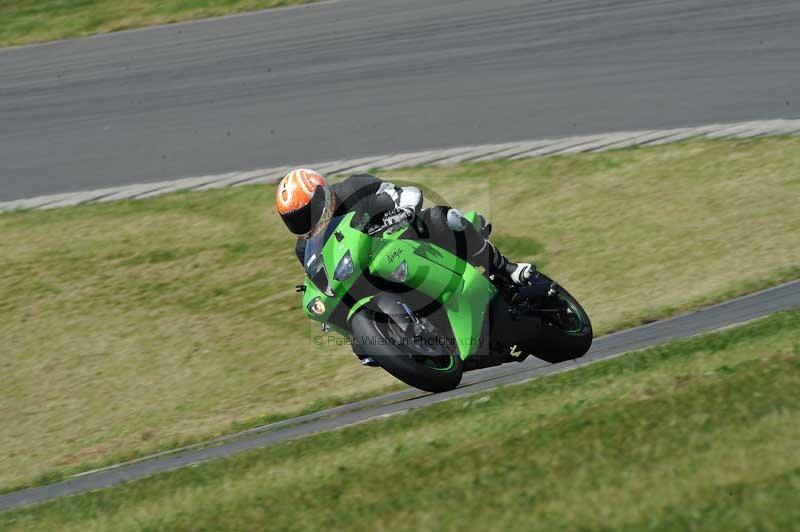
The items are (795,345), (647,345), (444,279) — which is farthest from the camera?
(647,345)

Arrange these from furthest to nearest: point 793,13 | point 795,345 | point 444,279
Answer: point 793,13, point 444,279, point 795,345

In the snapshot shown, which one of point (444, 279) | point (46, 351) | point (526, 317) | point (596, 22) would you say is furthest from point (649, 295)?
point (596, 22)

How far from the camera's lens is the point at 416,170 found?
14188 millimetres

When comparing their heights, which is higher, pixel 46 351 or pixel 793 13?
pixel 793 13

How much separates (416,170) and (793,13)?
6.10 meters

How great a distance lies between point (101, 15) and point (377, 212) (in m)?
14.8

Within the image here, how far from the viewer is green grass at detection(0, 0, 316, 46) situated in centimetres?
2012

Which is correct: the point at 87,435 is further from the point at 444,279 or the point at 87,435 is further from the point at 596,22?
the point at 596,22

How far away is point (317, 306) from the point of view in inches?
301

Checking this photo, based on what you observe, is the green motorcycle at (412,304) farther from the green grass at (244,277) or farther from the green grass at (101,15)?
the green grass at (101,15)

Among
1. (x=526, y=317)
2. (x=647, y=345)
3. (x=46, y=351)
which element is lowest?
(x=46, y=351)

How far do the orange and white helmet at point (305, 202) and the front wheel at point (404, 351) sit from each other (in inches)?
27.2

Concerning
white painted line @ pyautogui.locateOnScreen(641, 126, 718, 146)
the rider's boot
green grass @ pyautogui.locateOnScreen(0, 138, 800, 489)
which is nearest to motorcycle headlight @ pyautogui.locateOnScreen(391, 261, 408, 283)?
the rider's boot

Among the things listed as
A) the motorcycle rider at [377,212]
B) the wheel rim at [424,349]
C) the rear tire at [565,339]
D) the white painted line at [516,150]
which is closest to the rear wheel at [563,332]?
the rear tire at [565,339]
